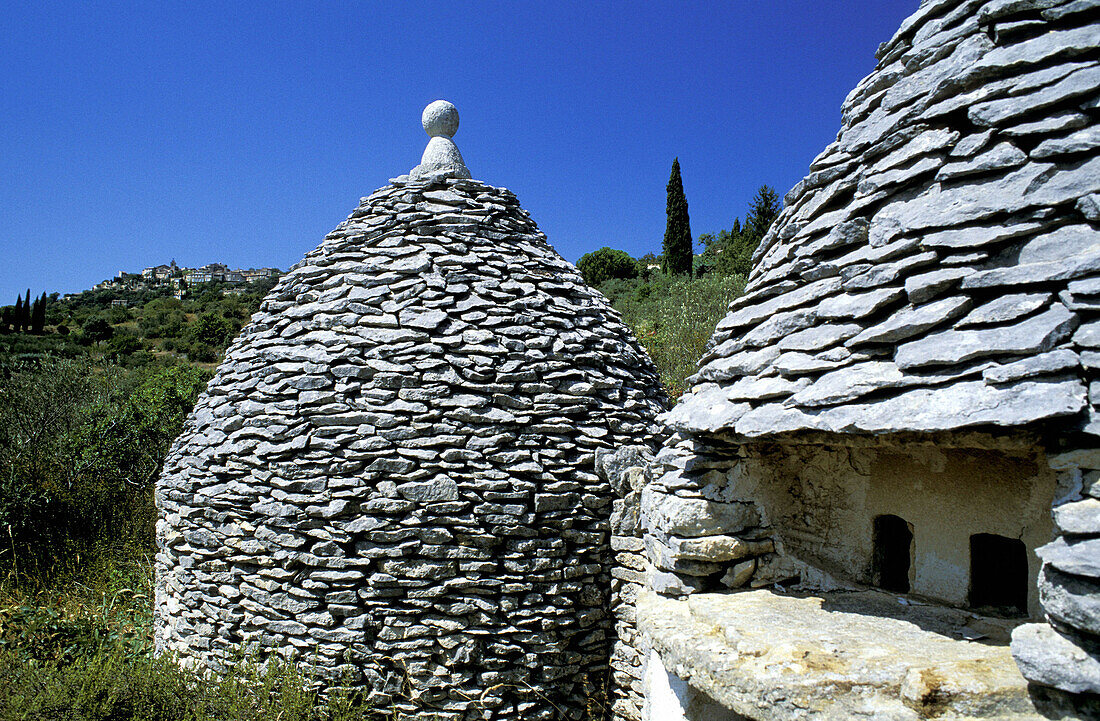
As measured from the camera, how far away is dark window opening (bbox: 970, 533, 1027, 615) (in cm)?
251

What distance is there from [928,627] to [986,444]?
83 cm

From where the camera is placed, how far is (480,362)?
172 inches

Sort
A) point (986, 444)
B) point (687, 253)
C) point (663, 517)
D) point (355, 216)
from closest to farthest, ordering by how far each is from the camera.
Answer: point (986, 444) → point (663, 517) → point (355, 216) → point (687, 253)

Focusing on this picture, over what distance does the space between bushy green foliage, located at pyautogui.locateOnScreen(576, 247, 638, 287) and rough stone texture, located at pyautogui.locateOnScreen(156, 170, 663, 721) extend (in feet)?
75.2

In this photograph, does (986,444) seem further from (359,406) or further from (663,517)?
(359,406)

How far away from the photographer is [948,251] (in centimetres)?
216

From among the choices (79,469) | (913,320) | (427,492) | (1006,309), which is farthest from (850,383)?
(79,469)

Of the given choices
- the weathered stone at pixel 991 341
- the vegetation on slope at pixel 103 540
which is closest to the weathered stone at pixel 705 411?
the weathered stone at pixel 991 341

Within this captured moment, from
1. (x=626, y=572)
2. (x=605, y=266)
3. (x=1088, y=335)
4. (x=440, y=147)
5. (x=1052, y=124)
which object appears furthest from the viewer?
(x=605, y=266)

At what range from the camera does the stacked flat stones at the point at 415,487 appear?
4.03 metres

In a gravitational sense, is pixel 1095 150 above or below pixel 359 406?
above

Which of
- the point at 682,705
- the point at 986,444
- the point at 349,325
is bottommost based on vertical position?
the point at 682,705

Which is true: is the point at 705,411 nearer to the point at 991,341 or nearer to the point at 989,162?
the point at 991,341

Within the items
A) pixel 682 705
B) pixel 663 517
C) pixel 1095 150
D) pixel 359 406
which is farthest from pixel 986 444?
pixel 359 406
